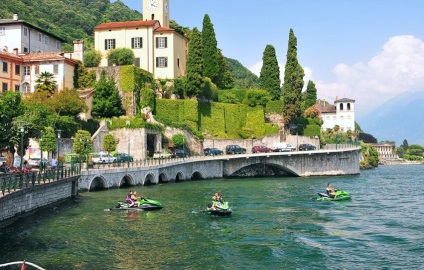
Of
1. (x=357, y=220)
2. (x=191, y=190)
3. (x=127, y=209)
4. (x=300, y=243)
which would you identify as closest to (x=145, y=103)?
(x=191, y=190)

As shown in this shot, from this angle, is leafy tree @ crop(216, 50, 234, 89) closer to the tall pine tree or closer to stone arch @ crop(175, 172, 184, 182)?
the tall pine tree

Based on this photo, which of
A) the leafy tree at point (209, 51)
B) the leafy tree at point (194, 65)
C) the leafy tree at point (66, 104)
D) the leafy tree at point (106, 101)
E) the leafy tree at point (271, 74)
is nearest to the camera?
the leafy tree at point (66, 104)

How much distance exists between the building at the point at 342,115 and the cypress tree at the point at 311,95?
32981 mm

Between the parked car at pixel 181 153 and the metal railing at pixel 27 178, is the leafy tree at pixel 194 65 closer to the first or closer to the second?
the parked car at pixel 181 153

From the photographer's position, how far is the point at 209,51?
99.1 metres

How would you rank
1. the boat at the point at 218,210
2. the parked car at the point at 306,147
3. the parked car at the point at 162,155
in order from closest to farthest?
the boat at the point at 218,210
the parked car at the point at 162,155
the parked car at the point at 306,147

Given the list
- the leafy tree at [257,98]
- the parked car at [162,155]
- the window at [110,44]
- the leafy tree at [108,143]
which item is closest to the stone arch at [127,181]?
the leafy tree at [108,143]

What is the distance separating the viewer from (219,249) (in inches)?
1115

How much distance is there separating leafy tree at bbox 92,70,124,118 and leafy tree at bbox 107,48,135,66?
28.5ft

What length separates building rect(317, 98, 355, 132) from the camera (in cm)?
16012

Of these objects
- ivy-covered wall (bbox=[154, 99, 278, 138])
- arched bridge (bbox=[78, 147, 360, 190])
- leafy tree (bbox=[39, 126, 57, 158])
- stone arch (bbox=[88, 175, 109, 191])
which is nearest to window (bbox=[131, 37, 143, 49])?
ivy-covered wall (bbox=[154, 99, 278, 138])

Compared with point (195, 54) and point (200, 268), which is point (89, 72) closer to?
point (195, 54)

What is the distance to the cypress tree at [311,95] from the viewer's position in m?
129

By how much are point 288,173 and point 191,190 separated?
35240 millimetres
